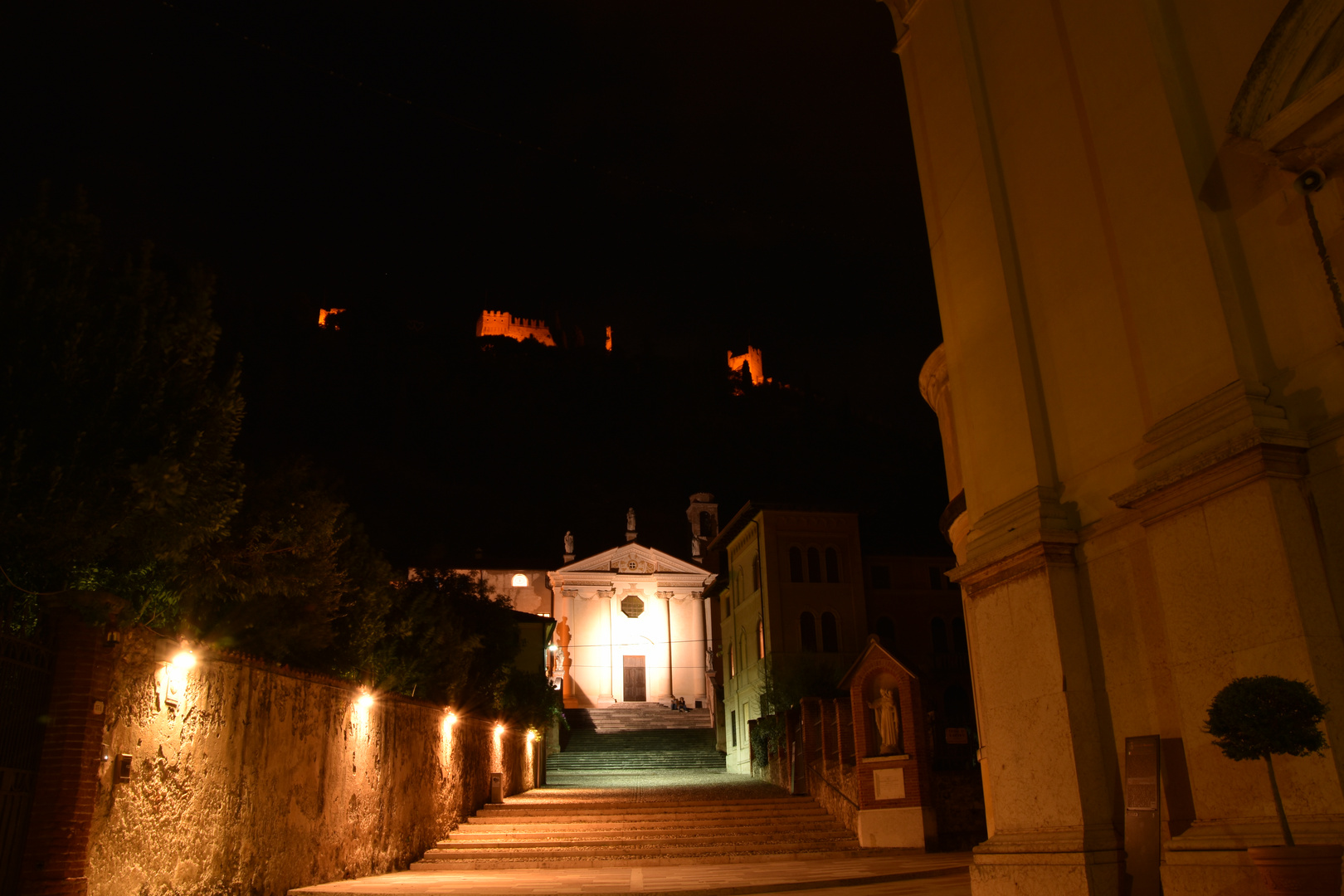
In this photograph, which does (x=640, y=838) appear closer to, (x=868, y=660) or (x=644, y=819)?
(x=644, y=819)

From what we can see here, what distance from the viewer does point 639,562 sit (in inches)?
2073

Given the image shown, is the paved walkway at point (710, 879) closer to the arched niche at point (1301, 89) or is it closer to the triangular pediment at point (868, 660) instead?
the triangular pediment at point (868, 660)

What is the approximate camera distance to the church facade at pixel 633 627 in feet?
165

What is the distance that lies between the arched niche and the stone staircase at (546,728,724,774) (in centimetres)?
3089

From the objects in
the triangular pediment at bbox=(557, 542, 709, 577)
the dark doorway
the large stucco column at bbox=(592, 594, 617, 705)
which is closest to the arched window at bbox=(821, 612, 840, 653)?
the triangular pediment at bbox=(557, 542, 709, 577)

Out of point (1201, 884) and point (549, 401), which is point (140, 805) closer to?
point (1201, 884)

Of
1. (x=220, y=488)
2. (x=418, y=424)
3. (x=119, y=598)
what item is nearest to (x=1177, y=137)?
(x=220, y=488)

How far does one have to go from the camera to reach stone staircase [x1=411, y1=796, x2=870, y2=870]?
14.9 meters

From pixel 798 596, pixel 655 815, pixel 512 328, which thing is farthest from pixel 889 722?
pixel 512 328

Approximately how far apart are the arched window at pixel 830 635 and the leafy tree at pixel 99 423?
101 feet

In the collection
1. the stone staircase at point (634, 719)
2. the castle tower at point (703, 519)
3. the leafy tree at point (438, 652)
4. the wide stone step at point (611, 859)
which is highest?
the castle tower at point (703, 519)

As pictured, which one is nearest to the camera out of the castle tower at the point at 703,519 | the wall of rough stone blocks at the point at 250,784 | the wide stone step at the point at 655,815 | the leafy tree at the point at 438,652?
the wall of rough stone blocks at the point at 250,784

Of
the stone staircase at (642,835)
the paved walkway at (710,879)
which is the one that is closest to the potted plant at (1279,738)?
the paved walkway at (710,879)

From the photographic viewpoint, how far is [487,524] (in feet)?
263
